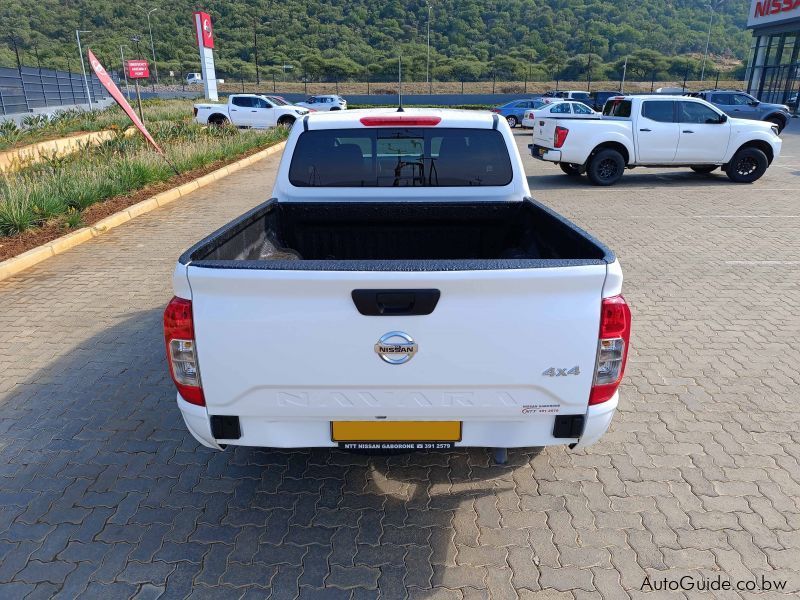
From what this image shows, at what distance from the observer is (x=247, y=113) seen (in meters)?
23.8

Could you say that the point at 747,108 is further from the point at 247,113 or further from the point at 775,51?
the point at 247,113

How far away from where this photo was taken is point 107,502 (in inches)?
115

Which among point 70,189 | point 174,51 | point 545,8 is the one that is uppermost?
point 545,8

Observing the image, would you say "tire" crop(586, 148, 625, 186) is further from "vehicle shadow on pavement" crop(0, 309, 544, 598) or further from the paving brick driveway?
"vehicle shadow on pavement" crop(0, 309, 544, 598)

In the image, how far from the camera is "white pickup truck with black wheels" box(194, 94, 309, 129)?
23.7 m

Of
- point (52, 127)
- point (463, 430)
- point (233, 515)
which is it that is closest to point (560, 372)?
point (463, 430)

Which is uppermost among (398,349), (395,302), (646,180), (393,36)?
(393,36)

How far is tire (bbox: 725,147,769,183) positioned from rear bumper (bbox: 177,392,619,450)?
12.8 meters

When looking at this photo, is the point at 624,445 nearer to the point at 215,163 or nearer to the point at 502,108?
the point at 215,163

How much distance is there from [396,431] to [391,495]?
76 cm

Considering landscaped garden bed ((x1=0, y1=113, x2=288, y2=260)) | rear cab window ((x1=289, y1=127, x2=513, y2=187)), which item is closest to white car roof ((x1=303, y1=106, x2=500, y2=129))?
rear cab window ((x1=289, y1=127, x2=513, y2=187))

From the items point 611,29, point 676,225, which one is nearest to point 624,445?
point 676,225

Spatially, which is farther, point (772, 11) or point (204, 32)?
point (204, 32)

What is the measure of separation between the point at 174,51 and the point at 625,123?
80739mm
